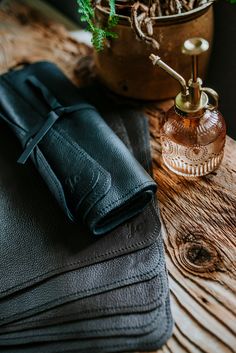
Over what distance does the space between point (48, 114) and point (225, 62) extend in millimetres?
385

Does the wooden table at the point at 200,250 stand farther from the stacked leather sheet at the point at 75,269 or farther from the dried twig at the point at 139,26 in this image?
the dried twig at the point at 139,26

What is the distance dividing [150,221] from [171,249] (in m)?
0.05

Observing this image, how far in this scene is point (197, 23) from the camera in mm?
889

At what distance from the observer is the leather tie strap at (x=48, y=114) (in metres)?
0.89

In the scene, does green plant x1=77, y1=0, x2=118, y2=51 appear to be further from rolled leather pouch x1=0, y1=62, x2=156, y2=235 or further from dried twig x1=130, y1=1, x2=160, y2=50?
rolled leather pouch x1=0, y1=62, x2=156, y2=235

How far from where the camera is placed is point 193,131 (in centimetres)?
83

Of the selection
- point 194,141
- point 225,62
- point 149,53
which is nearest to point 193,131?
point 194,141

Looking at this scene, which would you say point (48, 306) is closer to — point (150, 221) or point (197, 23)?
point (150, 221)

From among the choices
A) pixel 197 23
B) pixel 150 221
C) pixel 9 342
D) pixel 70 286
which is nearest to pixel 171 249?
pixel 150 221

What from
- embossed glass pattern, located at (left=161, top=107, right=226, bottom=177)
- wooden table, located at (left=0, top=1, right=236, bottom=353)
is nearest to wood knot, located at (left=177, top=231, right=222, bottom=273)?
wooden table, located at (left=0, top=1, right=236, bottom=353)

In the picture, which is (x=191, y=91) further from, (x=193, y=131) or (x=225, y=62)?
(x=225, y=62)

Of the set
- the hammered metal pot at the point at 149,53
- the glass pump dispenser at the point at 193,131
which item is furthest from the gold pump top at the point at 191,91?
the hammered metal pot at the point at 149,53

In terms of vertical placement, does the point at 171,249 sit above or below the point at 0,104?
below

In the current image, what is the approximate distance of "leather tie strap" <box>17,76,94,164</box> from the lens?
2.93 ft
